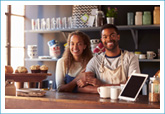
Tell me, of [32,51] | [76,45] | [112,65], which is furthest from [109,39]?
[32,51]

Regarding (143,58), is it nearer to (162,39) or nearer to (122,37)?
(122,37)

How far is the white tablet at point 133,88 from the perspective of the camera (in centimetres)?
194

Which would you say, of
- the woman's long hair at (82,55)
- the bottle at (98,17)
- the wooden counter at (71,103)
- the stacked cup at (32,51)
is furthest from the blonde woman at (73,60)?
the stacked cup at (32,51)

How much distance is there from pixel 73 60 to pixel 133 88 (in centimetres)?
113

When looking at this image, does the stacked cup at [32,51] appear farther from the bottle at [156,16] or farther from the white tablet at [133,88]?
the white tablet at [133,88]

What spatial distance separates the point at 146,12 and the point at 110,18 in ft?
1.74

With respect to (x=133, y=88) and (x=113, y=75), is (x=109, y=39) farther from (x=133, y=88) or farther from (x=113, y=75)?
(x=133, y=88)

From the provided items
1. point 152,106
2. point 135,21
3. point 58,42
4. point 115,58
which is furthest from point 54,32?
point 152,106

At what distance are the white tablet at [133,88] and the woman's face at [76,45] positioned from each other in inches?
38.1

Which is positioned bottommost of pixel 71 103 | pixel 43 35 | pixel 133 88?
pixel 71 103

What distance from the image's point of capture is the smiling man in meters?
2.63

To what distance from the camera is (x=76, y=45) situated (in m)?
2.87

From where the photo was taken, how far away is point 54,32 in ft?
16.3

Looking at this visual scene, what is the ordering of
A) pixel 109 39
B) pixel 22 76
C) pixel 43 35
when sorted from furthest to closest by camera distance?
1. pixel 43 35
2. pixel 109 39
3. pixel 22 76
